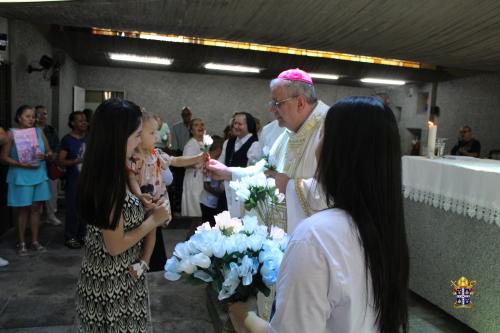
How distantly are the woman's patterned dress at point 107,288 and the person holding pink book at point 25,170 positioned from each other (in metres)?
3.22

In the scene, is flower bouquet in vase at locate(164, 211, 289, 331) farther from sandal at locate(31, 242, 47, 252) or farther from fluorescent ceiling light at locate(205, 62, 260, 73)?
fluorescent ceiling light at locate(205, 62, 260, 73)

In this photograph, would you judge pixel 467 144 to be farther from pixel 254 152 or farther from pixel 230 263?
pixel 230 263

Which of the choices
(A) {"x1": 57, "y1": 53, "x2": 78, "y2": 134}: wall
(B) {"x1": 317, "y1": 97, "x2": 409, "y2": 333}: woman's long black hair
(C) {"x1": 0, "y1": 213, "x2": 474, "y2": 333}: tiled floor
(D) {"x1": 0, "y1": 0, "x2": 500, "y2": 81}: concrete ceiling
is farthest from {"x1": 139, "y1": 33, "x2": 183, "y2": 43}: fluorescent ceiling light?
(B) {"x1": 317, "y1": 97, "x2": 409, "y2": 333}: woman's long black hair

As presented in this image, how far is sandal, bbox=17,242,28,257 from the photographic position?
4430mm

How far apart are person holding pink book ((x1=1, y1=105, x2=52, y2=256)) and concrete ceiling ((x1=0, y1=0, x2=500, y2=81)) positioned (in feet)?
4.28

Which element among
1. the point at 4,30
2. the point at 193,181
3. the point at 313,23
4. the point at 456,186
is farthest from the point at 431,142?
the point at 4,30

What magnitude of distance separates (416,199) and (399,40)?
2943 mm

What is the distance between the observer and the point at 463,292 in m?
3.06

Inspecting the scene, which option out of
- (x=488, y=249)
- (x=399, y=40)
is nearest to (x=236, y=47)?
(x=399, y=40)

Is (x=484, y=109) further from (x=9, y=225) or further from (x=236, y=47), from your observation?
(x=9, y=225)

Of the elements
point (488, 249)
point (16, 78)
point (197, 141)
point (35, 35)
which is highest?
point (35, 35)

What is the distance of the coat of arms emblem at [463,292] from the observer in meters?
3.02

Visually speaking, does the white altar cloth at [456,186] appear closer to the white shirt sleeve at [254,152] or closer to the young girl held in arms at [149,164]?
the white shirt sleeve at [254,152]

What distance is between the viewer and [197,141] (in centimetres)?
514
